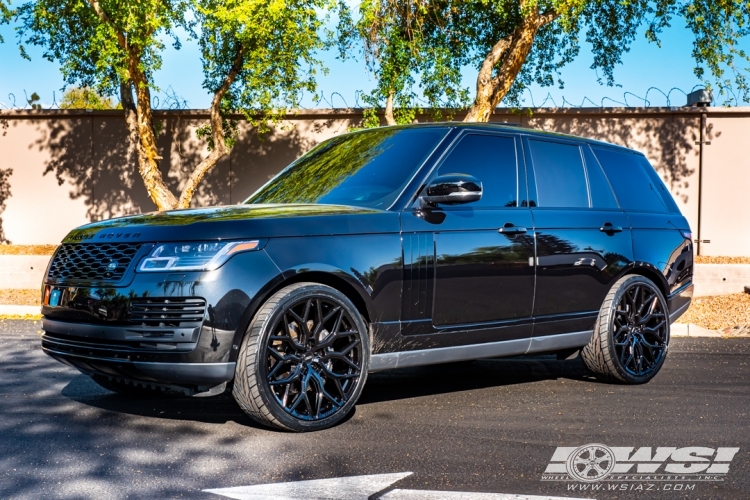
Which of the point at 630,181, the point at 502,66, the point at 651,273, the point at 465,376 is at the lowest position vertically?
the point at 465,376

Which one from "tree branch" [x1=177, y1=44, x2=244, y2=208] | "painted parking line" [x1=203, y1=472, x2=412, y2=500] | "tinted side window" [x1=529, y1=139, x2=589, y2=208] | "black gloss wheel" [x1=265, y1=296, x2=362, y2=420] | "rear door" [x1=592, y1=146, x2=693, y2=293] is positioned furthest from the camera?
"tree branch" [x1=177, y1=44, x2=244, y2=208]

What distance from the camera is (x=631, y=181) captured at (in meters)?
7.61

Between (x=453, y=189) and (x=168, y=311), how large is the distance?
1.99 m

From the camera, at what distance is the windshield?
5.90 meters

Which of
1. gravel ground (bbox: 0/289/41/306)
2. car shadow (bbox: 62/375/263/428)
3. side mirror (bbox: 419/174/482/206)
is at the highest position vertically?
side mirror (bbox: 419/174/482/206)

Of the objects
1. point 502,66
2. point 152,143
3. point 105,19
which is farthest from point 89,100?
point 502,66

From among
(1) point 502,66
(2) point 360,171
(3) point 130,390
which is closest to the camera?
(2) point 360,171

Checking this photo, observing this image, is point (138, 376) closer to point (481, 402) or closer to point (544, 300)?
point (481, 402)

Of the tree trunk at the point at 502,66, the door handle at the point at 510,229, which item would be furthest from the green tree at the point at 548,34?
the door handle at the point at 510,229

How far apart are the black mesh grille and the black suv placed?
0.01 m

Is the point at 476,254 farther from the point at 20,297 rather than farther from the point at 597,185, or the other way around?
the point at 20,297

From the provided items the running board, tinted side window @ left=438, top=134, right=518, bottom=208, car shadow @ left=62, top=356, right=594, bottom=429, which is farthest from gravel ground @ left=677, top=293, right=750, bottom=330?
tinted side window @ left=438, top=134, right=518, bottom=208

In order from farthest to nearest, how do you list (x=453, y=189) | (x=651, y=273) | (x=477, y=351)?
(x=651, y=273) → (x=477, y=351) → (x=453, y=189)

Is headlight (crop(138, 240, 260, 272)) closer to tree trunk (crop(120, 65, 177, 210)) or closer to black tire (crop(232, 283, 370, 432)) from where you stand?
black tire (crop(232, 283, 370, 432))
